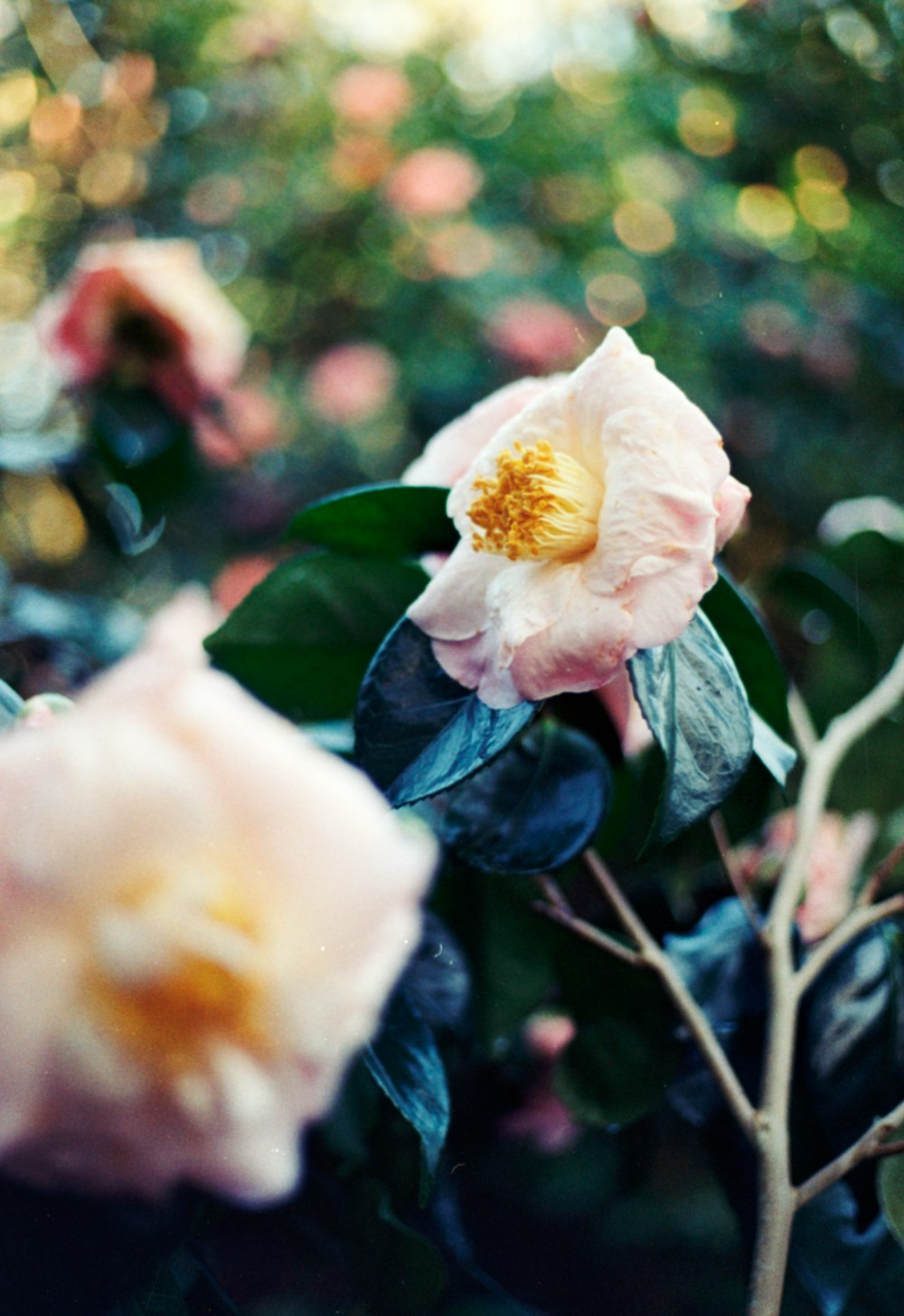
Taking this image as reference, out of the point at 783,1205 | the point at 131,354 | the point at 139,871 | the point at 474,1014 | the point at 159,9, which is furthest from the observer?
Result: the point at 159,9

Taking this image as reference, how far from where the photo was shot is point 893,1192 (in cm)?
36

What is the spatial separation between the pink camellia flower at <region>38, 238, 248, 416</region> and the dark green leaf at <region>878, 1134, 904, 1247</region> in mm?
863

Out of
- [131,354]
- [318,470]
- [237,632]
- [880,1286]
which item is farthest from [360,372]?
[880,1286]

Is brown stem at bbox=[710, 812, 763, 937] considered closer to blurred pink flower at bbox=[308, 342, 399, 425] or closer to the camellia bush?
the camellia bush

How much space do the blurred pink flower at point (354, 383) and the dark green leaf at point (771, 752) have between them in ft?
4.31

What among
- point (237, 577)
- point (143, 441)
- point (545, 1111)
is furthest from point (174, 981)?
point (237, 577)

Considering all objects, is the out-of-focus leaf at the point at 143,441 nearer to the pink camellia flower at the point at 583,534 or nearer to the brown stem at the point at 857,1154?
the pink camellia flower at the point at 583,534

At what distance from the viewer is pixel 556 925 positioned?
16.8 inches

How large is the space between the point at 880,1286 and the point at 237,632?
351 millimetres

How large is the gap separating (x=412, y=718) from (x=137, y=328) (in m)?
0.85

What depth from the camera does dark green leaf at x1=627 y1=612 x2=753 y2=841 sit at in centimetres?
28

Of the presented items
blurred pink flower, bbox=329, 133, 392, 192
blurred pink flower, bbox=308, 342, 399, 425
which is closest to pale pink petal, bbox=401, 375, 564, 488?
blurred pink flower, bbox=308, 342, 399, 425

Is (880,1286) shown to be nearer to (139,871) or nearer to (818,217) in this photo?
(139,871)

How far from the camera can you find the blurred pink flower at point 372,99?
1618mm
